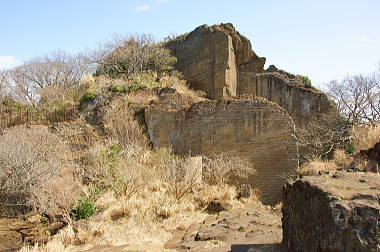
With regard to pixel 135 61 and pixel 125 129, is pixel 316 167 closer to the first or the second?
pixel 125 129

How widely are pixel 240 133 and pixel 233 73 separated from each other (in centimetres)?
790

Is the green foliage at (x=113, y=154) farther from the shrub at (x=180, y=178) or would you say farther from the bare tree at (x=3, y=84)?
the bare tree at (x=3, y=84)

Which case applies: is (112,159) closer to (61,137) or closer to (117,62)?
(61,137)

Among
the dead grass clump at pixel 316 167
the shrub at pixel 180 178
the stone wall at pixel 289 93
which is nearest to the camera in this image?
the dead grass clump at pixel 316 167

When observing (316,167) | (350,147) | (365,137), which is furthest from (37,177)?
(365,137)

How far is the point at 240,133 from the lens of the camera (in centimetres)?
1542

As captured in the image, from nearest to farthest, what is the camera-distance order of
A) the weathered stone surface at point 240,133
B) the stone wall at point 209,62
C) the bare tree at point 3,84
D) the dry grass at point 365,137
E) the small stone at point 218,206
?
1. the dry grass at point 365,137
2. the small stone at point 218,206
3. the weathered stone surface at point 240,133
4. the stone wall at point 209,62
5. the bare tree at point 3,84

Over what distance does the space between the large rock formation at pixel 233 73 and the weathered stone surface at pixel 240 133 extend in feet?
16.3

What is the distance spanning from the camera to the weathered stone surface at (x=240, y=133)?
14664 millimetres

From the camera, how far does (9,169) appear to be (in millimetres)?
12867

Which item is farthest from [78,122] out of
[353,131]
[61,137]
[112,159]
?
[353,131]

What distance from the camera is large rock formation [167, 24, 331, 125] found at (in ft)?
65.1

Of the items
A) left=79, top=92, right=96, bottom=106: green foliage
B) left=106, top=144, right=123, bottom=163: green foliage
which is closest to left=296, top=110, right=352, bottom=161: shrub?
left=106, top=144, right=123, bottom=163: green foliage

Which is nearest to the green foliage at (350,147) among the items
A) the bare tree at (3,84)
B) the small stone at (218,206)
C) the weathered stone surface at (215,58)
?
the small stone at (218,206)
